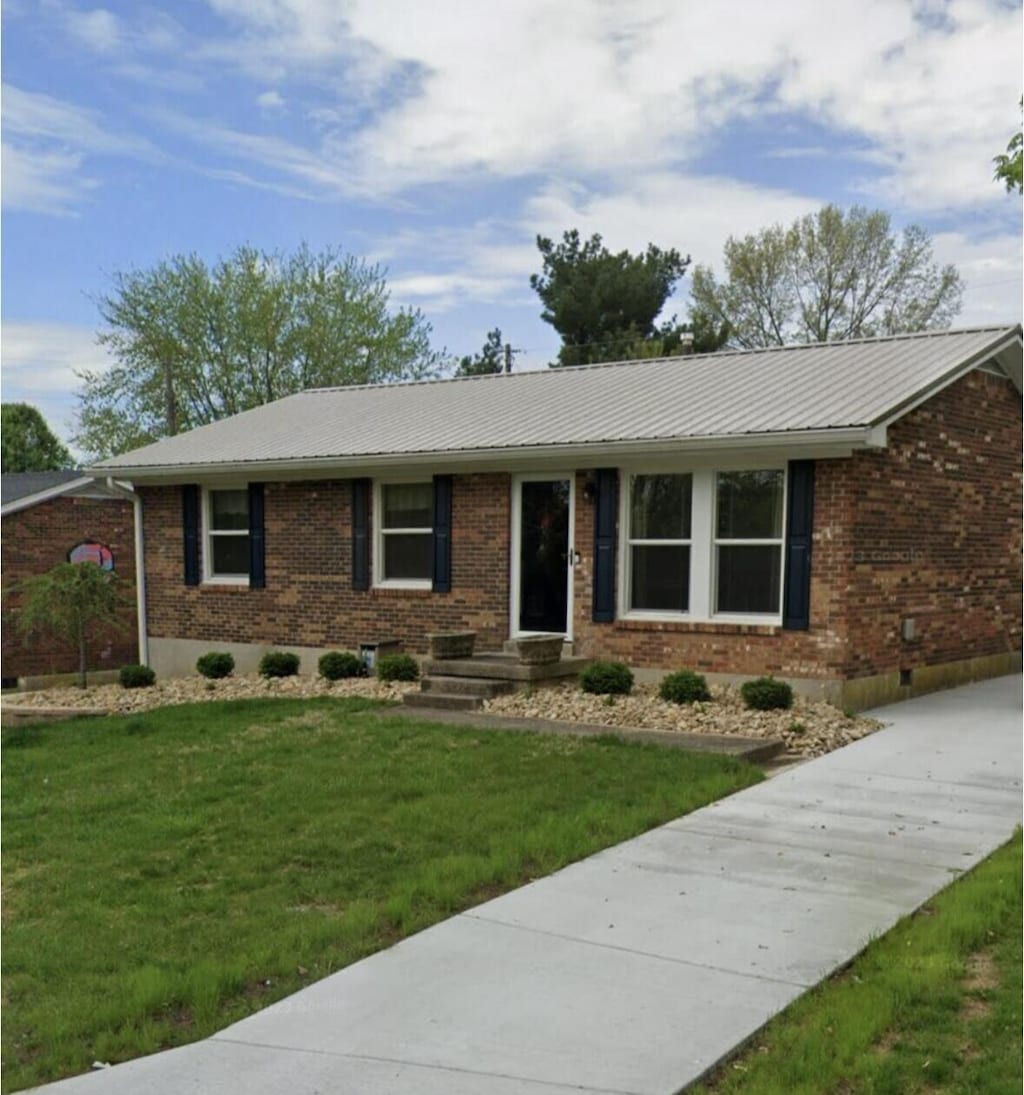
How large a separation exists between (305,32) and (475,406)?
732 centimetres

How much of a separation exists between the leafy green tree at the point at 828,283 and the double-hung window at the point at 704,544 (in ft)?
66.8

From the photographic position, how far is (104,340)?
29.8m

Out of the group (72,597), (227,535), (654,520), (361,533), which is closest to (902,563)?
(654,520)

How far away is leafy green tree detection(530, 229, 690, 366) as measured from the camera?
103ft

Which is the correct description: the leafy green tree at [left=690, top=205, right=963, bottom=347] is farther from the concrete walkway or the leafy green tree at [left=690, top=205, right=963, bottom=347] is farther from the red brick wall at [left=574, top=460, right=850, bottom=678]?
the concrete walkway

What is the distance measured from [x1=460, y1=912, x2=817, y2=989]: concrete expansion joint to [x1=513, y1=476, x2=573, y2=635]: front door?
7287mm

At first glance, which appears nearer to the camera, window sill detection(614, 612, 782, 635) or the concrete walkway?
the concrete walkway

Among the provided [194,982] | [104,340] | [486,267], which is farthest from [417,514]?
[104,340]

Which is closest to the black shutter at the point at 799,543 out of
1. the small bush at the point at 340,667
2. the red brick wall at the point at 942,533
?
the red brick wall at the point at 942,533

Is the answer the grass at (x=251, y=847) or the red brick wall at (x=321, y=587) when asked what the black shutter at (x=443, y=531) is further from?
the grass at (x=251, y=847)

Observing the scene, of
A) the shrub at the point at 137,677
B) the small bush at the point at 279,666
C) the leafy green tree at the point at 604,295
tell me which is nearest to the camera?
the small bush at the point at 279,666

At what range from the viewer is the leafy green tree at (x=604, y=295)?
3144 centimetres

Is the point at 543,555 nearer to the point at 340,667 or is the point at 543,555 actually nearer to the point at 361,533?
the point at 361,533

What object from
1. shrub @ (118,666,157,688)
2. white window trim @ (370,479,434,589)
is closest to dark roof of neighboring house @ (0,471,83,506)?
shrub @ (118,666,157,688)
